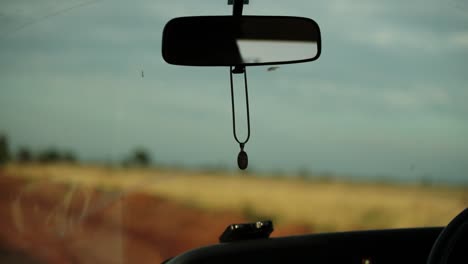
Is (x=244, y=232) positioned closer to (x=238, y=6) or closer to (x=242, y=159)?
(x=242, y=159)

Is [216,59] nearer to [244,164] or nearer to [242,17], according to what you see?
[242,17]

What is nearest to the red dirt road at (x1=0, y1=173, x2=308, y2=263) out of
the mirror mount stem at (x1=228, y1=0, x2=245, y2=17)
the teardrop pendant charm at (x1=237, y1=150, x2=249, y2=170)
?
the teardrop pendant charm at (x1=237, y1=150, x2=249, y2=170)

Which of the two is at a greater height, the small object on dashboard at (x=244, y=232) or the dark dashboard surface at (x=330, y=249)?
the small object on dashboard at (x=244, y=232)

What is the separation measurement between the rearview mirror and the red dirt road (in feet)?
5.32

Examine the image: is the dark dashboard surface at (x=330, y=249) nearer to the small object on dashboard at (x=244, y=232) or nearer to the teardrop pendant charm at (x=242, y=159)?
the small object on dashboard at (x=244, y=232)

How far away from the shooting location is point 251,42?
10.6 ft

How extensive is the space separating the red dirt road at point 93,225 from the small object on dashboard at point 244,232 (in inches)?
42.3

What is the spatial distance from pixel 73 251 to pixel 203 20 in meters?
2.21

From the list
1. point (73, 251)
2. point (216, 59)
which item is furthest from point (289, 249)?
point (73, 251)

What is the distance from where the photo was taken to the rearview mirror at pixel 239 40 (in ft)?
10.2

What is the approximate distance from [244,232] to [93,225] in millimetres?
1640

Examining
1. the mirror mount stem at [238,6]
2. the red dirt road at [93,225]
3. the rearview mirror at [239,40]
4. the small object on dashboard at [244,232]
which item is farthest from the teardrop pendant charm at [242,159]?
the red dirt road at [93,225]

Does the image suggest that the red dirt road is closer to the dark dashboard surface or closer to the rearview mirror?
the dark dashboard surface

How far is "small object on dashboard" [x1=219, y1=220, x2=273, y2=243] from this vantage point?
11.5 feet
